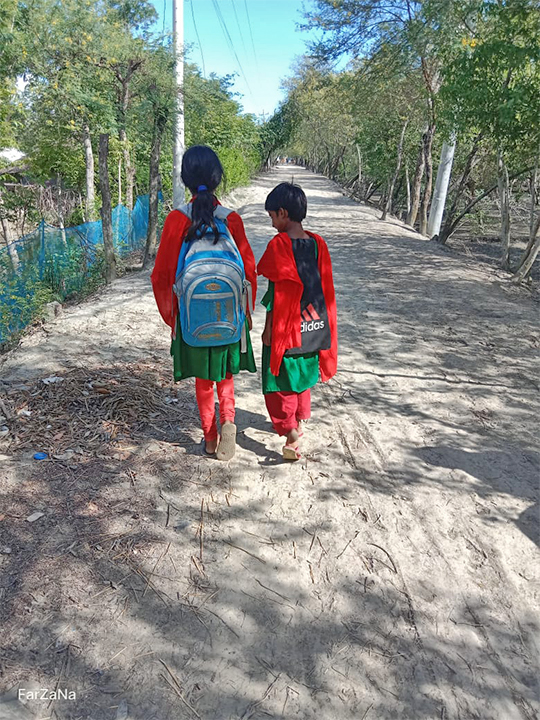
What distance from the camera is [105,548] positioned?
231cm

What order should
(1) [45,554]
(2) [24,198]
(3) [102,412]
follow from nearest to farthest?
1. (1) [45,554]
2. (3) [102,412]
3. (2) [24,198]

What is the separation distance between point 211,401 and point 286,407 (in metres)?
0.45

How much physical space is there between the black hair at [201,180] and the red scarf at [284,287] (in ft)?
1.13

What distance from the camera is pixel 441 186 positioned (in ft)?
44.4

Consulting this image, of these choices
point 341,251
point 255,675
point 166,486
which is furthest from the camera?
point 341,251

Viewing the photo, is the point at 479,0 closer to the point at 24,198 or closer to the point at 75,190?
the point at 24,198

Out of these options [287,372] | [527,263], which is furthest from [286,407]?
[527,263]

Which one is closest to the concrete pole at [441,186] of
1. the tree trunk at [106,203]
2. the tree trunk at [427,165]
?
the tree trunk at [427,165]

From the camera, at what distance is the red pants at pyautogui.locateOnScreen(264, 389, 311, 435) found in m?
2.92

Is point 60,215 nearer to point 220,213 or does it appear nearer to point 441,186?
point 441,186

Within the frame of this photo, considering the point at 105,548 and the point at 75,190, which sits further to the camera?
the point at 75,190

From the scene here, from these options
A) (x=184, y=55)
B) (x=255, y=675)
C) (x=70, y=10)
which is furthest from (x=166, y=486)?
(x=70, y=10)

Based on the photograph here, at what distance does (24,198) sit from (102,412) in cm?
1321

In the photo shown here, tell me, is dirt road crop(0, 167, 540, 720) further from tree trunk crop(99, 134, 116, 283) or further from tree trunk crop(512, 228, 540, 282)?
tree trunk crop(99, 134, 116, 283)
